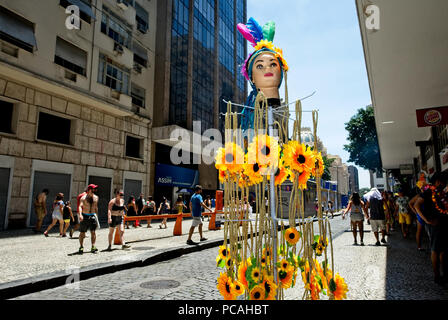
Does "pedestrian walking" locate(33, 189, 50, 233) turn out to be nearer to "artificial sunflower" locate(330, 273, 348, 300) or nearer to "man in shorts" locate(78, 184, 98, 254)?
"man in shorts" locate(78, 184, 98, 254)

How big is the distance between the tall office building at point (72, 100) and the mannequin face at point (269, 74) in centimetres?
1259

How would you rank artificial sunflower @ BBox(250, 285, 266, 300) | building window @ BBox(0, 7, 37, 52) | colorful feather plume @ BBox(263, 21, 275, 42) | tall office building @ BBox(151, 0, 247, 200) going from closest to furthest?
artificial sunflower @ BBox(250, 285, 266, 300) < colorful feather plume @ BBox(263, 21, 275, 42) < building window @ BBox(0, 7, 37, 52) < tall office building @ BBox(151, 0, 247, 200)

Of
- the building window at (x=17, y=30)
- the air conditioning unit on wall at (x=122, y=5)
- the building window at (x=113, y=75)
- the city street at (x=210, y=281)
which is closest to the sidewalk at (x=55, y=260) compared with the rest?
the city street at (x=210, y=281)

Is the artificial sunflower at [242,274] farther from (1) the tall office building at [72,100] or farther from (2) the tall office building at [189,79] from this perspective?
(2) the tall office building at [189,79]

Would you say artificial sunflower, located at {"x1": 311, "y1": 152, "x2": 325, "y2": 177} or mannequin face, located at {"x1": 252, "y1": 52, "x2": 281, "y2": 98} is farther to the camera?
mannequin face, located at {"x1": 252, "y1": 52, "x2": 281, "y2": 98}

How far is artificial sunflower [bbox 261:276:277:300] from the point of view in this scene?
6.51 ft

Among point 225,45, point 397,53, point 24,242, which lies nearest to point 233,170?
point 397,53

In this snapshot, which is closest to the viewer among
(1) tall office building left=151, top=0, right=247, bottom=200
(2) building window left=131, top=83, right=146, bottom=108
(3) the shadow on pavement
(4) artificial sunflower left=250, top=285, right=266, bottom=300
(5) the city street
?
(4) artificial sunflower left=250, top=285, right=266, bottom=300

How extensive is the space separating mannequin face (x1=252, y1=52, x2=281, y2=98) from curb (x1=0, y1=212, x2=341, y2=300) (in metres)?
4.77

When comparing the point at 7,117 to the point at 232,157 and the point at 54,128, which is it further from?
the point at 232,157

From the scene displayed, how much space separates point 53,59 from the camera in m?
13.5

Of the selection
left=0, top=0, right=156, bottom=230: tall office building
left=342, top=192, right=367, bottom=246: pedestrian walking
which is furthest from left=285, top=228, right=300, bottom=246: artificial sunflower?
left=0, top=0, right=156, bottom=230: tall office building

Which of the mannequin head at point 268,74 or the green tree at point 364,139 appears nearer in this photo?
the mannequin head at point 268,74

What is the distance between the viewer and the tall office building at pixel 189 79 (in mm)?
21081
